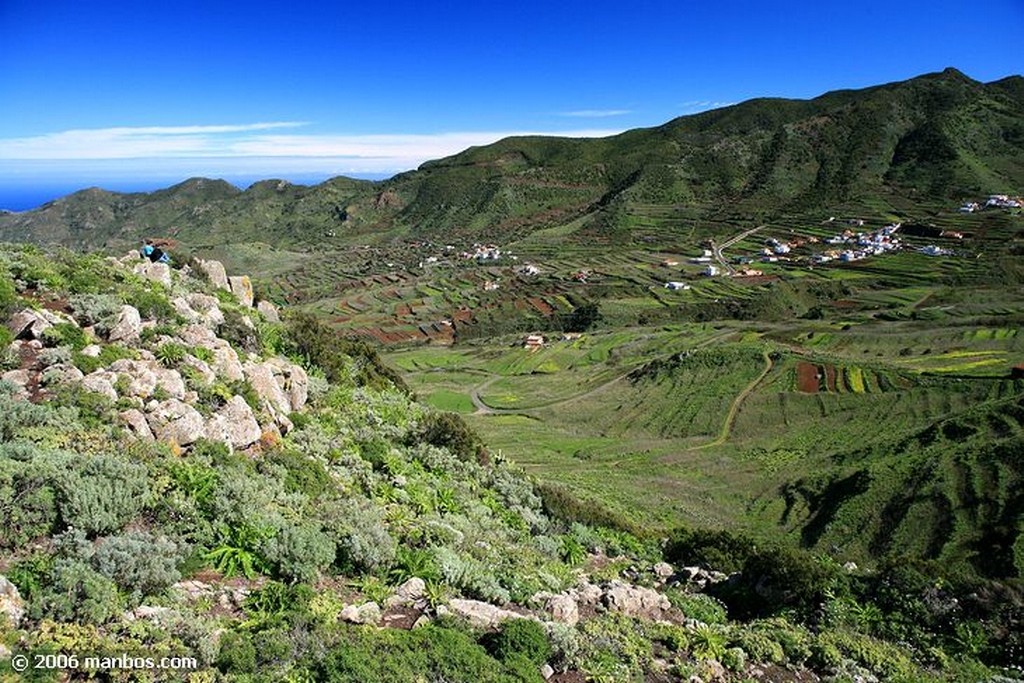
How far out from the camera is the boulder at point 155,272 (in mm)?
22125

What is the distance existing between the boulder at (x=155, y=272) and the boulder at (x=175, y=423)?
10.6 m

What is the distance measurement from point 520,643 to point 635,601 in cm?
435

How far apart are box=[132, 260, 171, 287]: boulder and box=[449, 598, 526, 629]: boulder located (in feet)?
60.3

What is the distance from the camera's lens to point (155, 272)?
74.8 ft

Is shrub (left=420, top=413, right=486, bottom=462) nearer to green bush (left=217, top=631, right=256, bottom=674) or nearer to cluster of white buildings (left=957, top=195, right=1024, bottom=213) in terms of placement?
green bush (left=217, top=631, right=256, bottom=674)

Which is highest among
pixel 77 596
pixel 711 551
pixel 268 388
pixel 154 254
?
pixel 154 254

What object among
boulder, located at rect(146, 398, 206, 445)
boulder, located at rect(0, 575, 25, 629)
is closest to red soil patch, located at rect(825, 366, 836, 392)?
boulder, located at rect(146, 398, 206, 445)

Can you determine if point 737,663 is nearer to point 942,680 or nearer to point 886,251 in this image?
point 942,680

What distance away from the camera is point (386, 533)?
37.4 ft

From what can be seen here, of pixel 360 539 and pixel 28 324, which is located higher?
pixel 28 324

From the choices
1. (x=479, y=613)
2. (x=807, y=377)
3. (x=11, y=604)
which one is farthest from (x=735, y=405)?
(x=11, y=604)

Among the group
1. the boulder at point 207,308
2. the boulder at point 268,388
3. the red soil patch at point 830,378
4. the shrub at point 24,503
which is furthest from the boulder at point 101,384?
the red soil patch at point 830,378

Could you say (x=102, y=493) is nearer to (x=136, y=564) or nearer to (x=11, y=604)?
(x=136, y=564)

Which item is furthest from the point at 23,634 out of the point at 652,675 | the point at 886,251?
the point at 886,251
